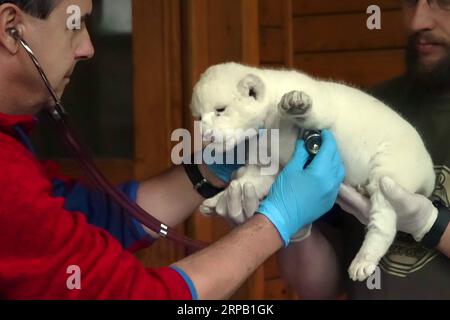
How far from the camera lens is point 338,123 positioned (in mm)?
753

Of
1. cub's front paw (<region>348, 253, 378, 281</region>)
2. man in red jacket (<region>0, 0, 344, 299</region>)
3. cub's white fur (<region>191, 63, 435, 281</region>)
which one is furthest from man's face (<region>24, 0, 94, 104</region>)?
cub's front paw (<region>348, 253, 378, 281</region>)

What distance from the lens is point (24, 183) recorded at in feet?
2.11

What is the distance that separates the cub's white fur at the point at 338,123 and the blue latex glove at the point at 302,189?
0.02 m

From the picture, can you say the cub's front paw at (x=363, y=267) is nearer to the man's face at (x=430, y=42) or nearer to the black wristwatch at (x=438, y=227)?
the black wristwatch at (x=438, y=227)

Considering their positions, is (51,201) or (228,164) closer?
(51,201)

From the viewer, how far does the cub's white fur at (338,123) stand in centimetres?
69

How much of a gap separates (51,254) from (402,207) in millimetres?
387

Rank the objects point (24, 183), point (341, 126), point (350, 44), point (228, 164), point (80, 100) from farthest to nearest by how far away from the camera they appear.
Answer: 1. point (80, 100)
2. point (350, 44)
3. point (228, 164)
4. point (341, 126)
5. point (24, 183)

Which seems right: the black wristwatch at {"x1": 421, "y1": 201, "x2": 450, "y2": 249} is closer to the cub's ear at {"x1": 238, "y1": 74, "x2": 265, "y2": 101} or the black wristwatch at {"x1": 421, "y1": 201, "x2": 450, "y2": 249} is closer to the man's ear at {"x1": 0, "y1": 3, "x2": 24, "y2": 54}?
the cub's ear at {"x1": 238, "y1": 74, "x2": 265, "y2": 101}

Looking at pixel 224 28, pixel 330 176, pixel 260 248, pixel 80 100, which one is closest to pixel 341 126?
pixel 330 176

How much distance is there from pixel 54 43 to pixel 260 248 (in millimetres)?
335

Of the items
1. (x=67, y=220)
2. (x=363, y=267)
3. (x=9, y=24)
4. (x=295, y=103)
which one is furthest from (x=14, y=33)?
(x=363, y=267)

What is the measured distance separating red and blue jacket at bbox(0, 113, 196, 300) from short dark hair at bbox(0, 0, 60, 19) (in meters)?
0.14
